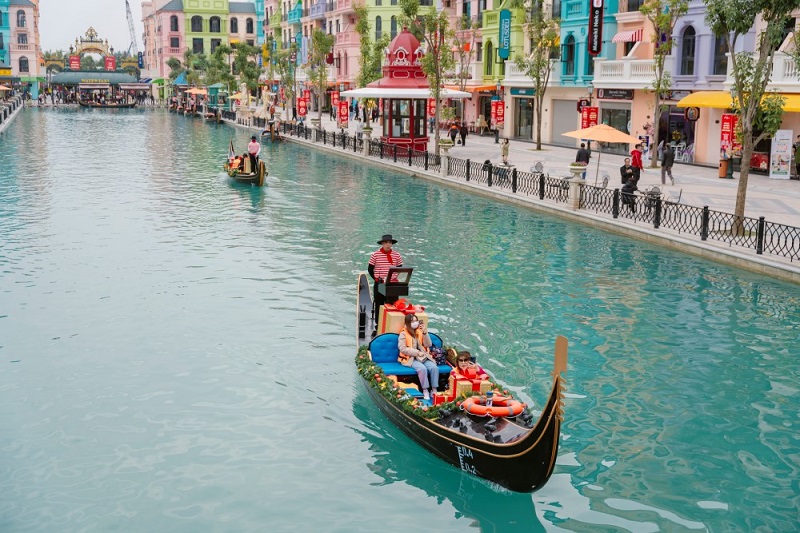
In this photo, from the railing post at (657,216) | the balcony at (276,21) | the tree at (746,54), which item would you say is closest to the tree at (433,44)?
the railing post at (657,216)

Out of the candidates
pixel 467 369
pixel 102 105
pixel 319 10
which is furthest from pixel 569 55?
pixel 102 105

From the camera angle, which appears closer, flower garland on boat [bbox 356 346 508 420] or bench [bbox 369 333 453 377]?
flower garland on boat [bbox 356 346 508 420]

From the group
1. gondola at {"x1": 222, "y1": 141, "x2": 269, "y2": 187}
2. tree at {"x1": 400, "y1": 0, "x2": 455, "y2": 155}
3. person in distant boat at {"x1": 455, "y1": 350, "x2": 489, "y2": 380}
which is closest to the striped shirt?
person in distant boat at {"x1": 455, "y1": 350, "x2": 489, "y2": 380}

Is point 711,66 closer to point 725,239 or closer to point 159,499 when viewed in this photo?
point 725,239

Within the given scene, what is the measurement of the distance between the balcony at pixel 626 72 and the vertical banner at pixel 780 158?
7.00 metres

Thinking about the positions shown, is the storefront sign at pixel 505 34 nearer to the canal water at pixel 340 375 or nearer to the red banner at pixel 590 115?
the red banner at pixel 590 115

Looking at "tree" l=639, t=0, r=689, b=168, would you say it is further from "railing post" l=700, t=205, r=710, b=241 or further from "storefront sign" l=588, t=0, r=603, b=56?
"railing post" l=700, t=205, r=710, b=241

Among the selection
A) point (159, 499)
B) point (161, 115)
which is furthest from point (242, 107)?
point (159, 499)

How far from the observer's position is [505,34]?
174ft

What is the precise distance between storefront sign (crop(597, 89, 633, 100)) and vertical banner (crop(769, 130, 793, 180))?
1038cm

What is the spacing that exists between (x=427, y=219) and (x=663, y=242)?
24.0ft

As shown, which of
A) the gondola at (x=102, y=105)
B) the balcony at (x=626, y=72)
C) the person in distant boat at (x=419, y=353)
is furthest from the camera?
the gondola at (x=102, y=105)

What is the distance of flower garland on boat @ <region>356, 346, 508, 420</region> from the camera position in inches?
417

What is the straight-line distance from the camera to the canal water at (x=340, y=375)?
9.91m
